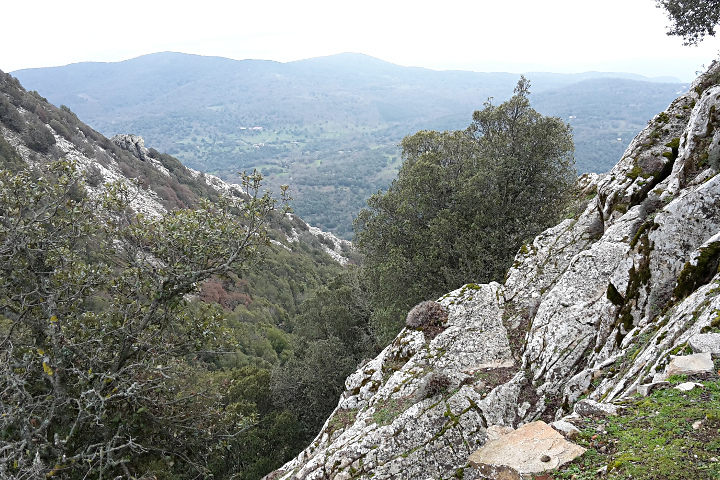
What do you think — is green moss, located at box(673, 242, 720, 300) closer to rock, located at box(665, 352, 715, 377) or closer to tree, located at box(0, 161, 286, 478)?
rock, located at box(665, 352, 715, 377)

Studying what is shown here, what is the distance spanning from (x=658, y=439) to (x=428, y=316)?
10.9 meters

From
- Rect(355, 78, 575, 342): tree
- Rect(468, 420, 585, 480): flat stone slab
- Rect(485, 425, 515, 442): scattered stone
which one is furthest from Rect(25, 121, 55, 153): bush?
Rect(468, 420, 585, 480): flat stone slab

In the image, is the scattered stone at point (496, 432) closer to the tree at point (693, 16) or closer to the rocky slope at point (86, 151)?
the tree at point (693, 16)

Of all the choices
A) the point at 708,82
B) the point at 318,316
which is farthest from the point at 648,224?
the point at 318,316

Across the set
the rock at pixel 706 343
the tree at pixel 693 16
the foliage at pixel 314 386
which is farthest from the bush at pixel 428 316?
the tree at pixel 693 16

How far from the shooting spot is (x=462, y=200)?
23.4m

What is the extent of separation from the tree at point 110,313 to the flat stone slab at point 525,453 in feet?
33.7

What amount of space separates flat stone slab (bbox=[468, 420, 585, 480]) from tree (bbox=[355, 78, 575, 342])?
15.3m

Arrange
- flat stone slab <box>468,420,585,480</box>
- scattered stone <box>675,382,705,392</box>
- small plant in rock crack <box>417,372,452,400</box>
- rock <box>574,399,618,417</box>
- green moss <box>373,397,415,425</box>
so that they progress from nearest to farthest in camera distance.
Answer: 1. flat stone slab <box>468,420,585,480</box>
2. scattered stone <box>675,382,705,392</box>
3. rock <box>574,399,618,417</box>
4. green moss <box>373,397,415,425</box>
5. small plant in rock crack <box>417,372,452,400</box>

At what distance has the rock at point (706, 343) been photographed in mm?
6684

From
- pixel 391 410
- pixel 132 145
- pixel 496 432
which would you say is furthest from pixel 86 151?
pixel 496 432

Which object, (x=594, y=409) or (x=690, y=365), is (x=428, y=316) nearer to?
(x=594, y=409)

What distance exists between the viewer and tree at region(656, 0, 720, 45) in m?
22.1

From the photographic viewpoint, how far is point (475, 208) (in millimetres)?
23078
